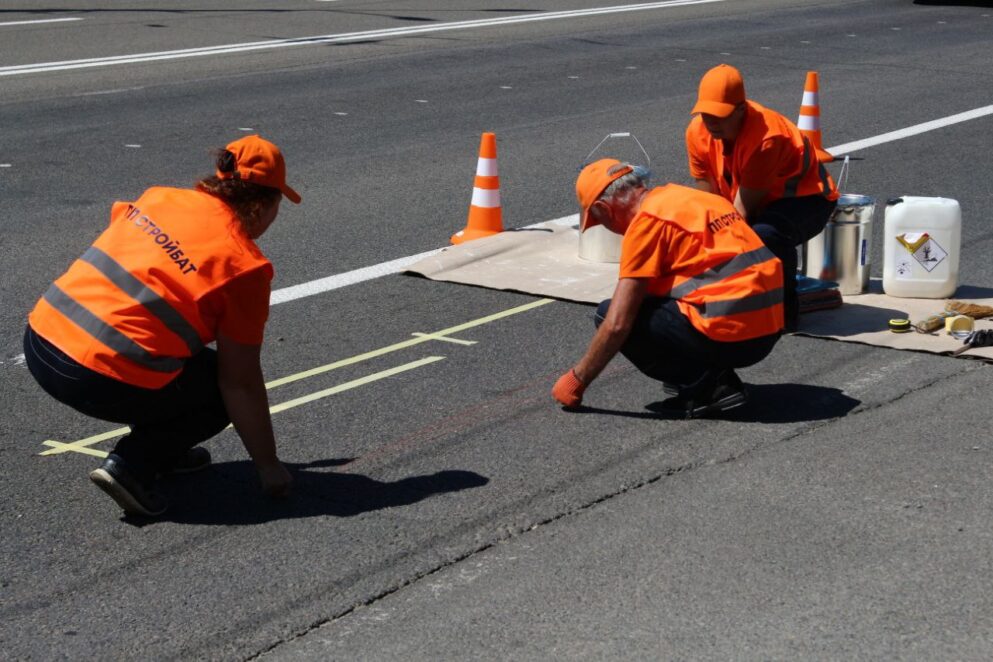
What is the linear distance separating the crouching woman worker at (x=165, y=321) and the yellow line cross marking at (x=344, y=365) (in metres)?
0.76

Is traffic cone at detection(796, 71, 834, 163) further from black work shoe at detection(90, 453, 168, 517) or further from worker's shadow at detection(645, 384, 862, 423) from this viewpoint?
black work shoe at detection(90, 453, 168, 517)

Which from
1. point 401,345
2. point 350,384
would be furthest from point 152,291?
point 401,345

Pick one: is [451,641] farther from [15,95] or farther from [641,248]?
[15,95]

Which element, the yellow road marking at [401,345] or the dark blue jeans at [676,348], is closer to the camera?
the dark blue jeans at [676,348]

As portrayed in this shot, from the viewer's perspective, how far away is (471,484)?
5219 mm

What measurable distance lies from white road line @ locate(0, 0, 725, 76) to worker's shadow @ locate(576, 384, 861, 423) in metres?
12.7

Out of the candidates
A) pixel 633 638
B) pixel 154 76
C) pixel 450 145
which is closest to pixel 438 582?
pixel 633 638

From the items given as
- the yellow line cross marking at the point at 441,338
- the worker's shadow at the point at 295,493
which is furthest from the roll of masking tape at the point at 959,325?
the worker's shadow at the point at 295,493

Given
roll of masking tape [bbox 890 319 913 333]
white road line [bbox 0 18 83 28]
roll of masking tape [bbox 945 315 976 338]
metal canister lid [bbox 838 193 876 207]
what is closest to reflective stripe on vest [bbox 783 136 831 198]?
metal canister lid [bbox 838 193 876 207]

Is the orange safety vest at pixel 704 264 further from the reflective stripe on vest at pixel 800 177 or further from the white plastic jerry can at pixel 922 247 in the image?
the white plastic jerry can at pixel 922 247

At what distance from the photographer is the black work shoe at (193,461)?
209 inches

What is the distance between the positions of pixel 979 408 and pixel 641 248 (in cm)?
165

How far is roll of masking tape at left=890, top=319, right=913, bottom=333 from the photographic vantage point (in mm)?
7168

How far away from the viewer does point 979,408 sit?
6023 millimetres
